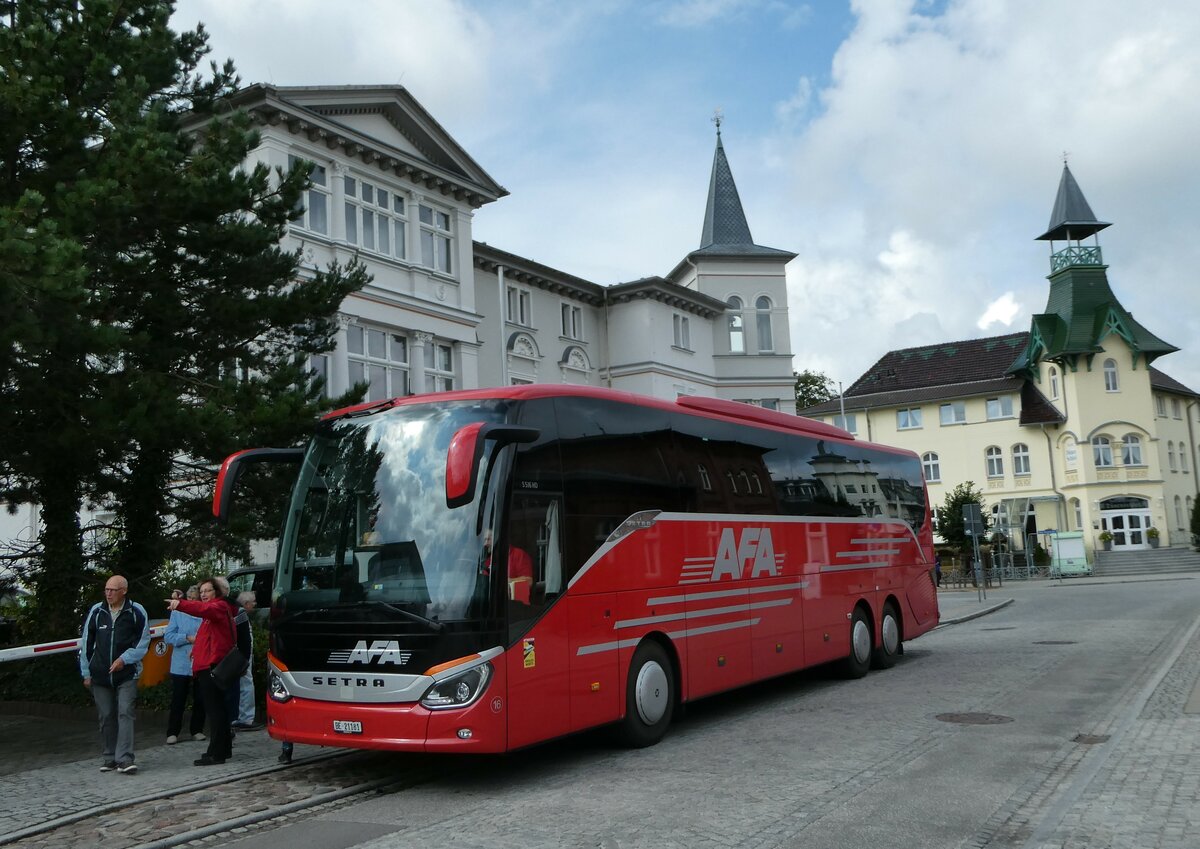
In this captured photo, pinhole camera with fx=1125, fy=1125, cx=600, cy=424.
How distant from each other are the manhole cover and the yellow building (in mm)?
49358

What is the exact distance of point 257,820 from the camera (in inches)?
323

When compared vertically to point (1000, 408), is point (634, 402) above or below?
below

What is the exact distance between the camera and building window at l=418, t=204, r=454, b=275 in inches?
1131

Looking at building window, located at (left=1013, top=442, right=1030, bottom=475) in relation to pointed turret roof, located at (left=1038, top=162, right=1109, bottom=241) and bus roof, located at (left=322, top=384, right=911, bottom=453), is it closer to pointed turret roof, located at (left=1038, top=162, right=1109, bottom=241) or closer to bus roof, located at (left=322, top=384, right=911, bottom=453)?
pointed turret roof, located at (left=1038, top=162, right=1109, bottom=241)

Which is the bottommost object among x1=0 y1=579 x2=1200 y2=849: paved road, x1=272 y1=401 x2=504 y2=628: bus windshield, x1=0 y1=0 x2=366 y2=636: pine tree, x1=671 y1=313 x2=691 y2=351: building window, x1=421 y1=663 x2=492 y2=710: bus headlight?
x1=0 y1=579 x2=1200 y2=849: paved road

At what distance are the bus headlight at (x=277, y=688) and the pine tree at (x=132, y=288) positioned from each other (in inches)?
152

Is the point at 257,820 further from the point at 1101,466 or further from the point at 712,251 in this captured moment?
the point at 1101,466

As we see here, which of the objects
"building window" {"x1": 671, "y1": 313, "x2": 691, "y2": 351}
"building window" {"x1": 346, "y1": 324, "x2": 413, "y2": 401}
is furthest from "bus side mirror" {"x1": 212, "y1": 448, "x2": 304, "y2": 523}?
"building window" {"x1": 671, "y1": 313, "x2": 691, "y2": 351}

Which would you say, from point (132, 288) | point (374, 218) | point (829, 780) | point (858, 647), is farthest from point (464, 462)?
point (374, 218)

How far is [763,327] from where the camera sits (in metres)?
44.3

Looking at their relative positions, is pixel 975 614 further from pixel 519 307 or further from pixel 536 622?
pixel 536 622

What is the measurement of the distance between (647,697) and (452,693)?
279 cm

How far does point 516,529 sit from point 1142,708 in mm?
7271

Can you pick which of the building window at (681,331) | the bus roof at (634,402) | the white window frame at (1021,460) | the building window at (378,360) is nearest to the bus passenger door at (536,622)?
the bus roof at (634,402)
